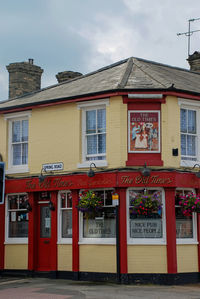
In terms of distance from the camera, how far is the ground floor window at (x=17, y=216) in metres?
16.6

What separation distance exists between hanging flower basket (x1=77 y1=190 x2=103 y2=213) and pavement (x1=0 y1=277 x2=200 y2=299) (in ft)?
7.05

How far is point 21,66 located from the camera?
20906mm

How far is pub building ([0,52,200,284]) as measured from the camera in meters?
14.2

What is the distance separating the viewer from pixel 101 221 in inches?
587

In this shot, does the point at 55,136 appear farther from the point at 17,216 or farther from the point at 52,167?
the point at 17,216

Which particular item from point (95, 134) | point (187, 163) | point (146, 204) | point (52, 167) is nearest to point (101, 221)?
point (146, 204)

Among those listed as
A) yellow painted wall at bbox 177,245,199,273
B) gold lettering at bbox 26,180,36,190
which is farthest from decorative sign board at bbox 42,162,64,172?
yellow painted wall at bbox 177,245,199,273

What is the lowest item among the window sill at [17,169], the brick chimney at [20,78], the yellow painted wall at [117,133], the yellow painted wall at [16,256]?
the yellow painted wall at [16,256]

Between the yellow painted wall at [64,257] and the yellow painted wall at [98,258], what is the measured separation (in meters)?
0.48

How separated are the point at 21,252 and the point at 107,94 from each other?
605cm

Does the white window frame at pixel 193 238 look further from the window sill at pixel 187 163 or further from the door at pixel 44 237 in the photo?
the door at pixel 44 237

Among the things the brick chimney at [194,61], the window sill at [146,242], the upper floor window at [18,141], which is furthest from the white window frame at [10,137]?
the brick chimney at [194,61]

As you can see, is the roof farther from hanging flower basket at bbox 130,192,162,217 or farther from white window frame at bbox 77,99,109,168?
hanging flower basket at bbox 130,192,162,217

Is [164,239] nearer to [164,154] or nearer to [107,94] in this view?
[164,154]
